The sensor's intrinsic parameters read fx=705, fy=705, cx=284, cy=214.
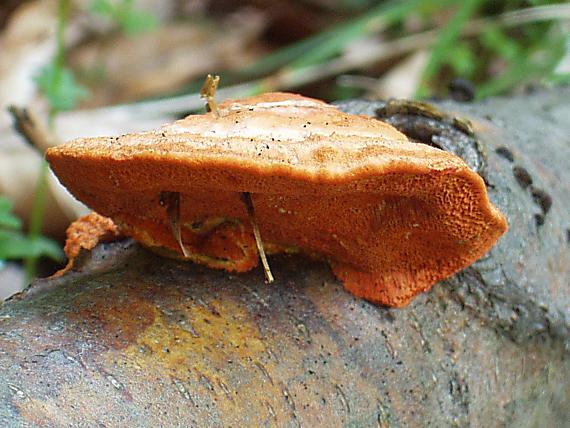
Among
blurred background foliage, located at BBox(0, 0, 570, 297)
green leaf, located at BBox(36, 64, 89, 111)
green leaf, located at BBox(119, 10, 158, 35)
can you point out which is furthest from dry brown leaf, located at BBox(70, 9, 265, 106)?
green leaf, located at BBox(36, 64, 89, 111)

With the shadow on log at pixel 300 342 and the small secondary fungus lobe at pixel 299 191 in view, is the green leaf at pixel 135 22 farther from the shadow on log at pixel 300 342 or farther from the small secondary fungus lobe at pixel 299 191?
the small secondary fungus lobe at pixel 299 191

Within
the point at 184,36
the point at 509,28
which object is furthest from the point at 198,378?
the point at 184,36

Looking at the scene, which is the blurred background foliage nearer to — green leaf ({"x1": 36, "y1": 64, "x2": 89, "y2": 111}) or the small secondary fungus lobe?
green leaf ({"x1": 36, "y1": 64, "x2": 89, "y2": 111})

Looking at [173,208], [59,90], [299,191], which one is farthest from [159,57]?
[299,191]

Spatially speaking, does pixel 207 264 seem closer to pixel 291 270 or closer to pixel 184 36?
pixel 291 270

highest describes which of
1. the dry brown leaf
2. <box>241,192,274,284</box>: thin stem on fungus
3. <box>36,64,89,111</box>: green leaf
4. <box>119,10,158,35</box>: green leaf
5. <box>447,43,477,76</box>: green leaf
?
<box>241,192,274,284</box>: thin stem on fungus

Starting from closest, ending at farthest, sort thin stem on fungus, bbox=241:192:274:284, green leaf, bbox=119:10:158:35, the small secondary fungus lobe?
the small secondary fungus lobe → thin stem on fungus, bbox=241:192:274:284 → green leaf, bbox=119:10:158:35
